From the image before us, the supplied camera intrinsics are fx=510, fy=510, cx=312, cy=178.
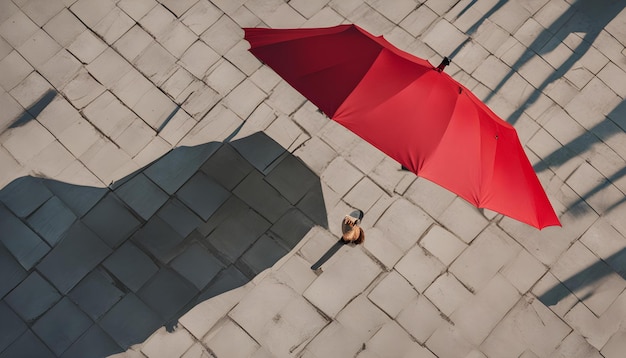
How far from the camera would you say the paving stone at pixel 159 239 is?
6.95 m

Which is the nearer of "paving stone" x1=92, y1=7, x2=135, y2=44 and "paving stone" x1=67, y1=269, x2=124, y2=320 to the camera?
"paving stone" x1=67, y1=269, x2=124, y2=320

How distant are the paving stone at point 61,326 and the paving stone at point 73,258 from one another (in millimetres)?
267

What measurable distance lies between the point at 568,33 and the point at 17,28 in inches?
345

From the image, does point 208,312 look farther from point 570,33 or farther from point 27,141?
point 570,33

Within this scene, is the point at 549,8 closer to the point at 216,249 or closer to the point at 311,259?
the point at 311,259

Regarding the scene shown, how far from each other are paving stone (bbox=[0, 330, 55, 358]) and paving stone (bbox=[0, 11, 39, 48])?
4.36 metres

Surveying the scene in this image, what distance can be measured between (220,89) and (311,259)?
2900mm

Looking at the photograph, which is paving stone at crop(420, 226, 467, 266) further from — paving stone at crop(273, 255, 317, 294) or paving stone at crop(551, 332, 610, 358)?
paving stone at crop(551, 332, 610, 358)

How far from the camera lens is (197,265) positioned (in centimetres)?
692

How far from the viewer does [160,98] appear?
25.0 feet

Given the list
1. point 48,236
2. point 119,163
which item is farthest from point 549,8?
point 48,236

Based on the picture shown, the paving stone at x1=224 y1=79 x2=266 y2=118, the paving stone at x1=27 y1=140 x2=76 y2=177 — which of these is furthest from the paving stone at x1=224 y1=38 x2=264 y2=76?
the paving stone at x1=27 y1=140 x2=76 y2=177

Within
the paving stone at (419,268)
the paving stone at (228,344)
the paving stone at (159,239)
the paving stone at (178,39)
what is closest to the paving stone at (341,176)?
the paving stone at (419,268)

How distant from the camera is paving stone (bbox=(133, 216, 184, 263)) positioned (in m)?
6.95
